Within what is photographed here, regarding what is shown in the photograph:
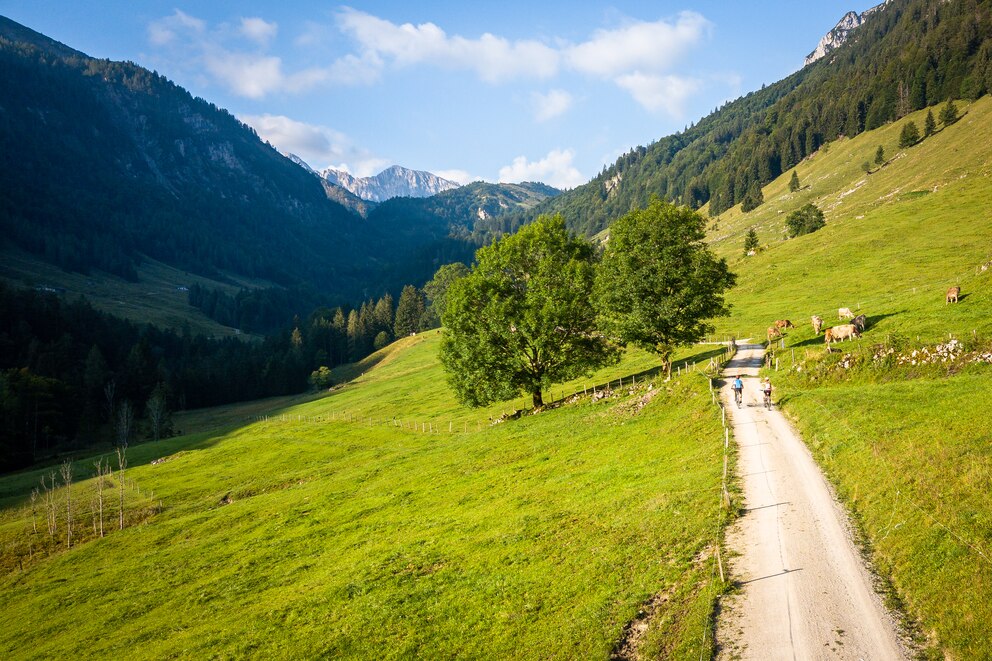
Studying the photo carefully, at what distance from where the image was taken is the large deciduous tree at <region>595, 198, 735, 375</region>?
4381 centimetres

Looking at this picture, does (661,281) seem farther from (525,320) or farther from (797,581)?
(797,581)

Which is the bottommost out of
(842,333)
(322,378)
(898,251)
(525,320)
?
(842,333)

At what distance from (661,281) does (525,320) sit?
1280 cm

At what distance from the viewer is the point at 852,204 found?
4894 inches

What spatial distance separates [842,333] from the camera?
42.4 metres

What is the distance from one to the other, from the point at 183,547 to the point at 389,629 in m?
26.2

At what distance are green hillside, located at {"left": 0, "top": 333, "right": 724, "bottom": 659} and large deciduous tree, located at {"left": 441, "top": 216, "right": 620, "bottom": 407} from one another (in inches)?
Result: 178

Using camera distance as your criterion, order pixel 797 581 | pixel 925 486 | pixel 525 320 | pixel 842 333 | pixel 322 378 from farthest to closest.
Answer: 1. pixel 322 378
2. pixel 525 320
3. pixel 842 333
4. pixel 925 486
5. pixel 797 581

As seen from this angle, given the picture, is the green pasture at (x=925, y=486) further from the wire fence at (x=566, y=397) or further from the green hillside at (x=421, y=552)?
the wire fence at (x=566, y=397)

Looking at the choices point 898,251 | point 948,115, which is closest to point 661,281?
point 898,251

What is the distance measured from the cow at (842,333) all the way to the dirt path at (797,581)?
81.6 ft

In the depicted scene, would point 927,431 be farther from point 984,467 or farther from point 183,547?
point 183,547

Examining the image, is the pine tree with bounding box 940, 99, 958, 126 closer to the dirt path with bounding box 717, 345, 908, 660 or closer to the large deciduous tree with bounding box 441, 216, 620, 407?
the large deciduous tree with bounding box 441, 216, 620, 407

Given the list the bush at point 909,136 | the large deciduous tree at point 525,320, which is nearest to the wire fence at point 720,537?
the large deciduous tree at point 525,320
